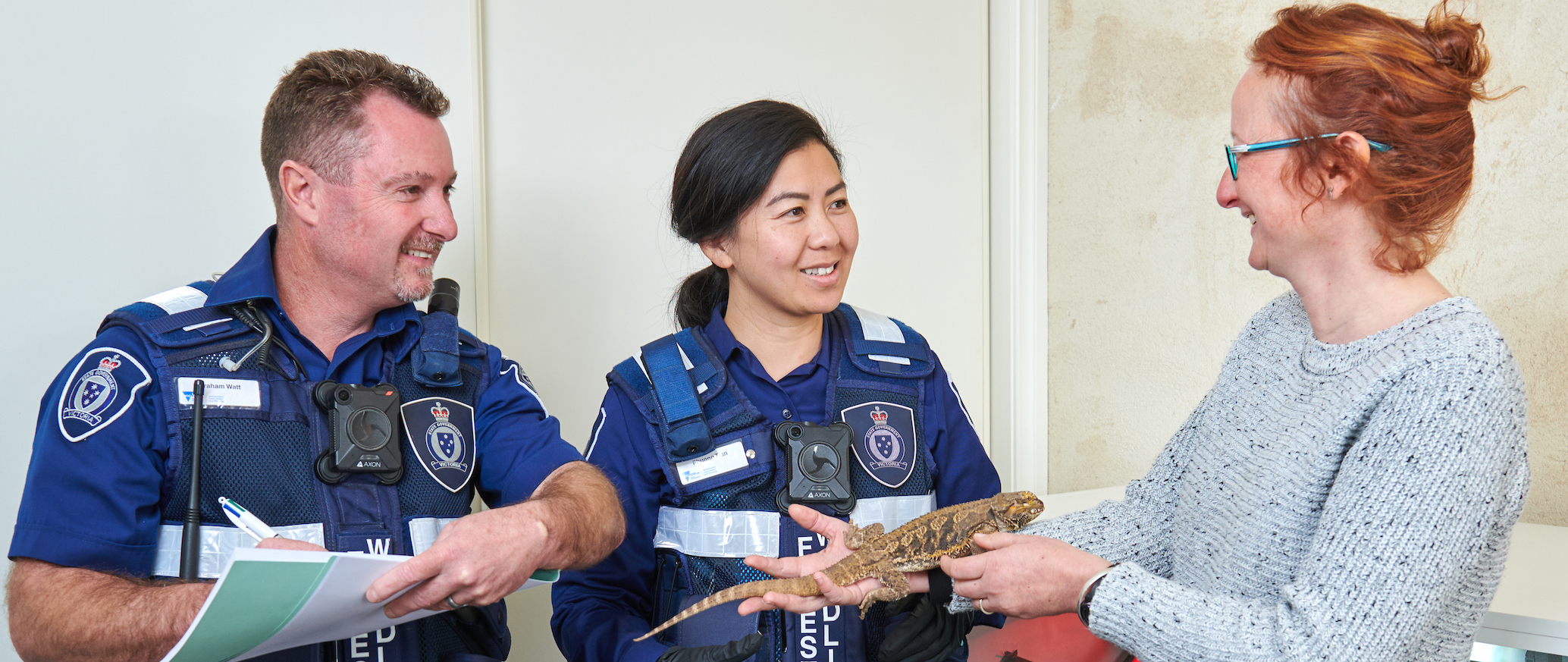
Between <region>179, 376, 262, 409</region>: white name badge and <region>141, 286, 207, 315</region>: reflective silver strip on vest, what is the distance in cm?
16

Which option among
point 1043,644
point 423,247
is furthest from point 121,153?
point 1043,644

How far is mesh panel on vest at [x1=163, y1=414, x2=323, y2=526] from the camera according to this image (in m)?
1.69

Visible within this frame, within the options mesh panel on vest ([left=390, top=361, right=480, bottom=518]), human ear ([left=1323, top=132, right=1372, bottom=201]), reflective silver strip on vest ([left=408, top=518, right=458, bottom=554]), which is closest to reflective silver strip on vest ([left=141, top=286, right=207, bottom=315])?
mesh panel on vest ([left=390, top=361, right=480, bottom=518])

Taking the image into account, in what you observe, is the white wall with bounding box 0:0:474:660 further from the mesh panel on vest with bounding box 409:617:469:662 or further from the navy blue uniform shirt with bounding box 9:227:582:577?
the mesh panel on vest with bounding box 409:617:469:662

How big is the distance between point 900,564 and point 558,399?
1.51 meters

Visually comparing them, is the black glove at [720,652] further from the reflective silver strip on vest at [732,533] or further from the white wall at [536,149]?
the white wall at [536,149]

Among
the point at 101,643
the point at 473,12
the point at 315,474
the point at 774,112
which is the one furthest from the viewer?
the point at 473,12

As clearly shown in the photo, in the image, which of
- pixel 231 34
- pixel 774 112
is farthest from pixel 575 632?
pixel 231 34

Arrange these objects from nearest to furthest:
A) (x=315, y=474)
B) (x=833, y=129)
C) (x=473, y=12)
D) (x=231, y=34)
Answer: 1. (x=315, y=474)
2. (x=231, y=34)
3. (x=473, y=12)
4. (x=833, y=129)

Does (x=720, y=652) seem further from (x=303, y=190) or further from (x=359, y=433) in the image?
(x=303, y=190)

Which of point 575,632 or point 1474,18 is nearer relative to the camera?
point 575,632

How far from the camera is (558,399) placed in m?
2.96

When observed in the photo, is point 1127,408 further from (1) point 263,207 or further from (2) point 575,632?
(1) point 263,207

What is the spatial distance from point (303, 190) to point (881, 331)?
1.26 meters
